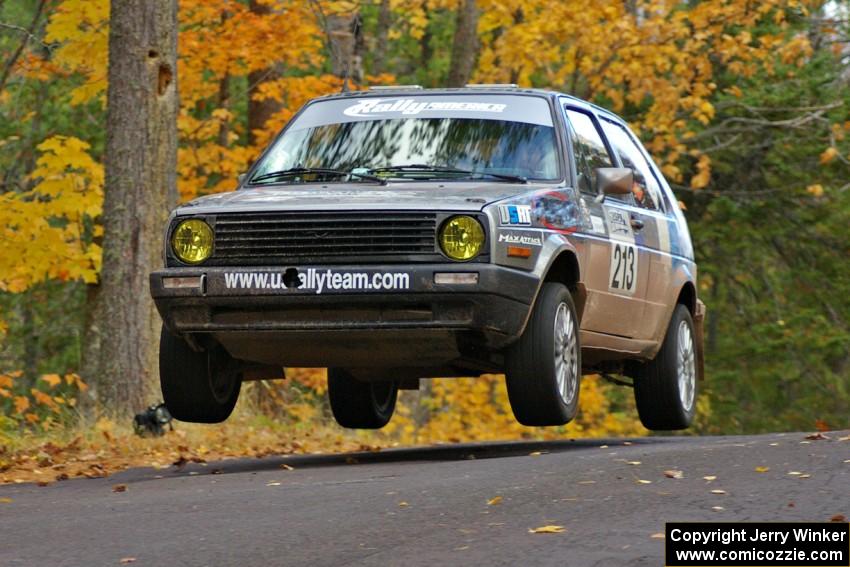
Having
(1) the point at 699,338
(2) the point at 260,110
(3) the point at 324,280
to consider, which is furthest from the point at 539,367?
(2) the point at 260,110

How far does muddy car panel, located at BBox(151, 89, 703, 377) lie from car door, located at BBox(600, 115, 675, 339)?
37.6 inches

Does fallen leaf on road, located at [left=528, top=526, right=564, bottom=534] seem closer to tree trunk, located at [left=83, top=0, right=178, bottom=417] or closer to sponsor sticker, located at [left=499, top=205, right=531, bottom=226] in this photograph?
sponsor sticker, located at [left=499, top=205, right=531, bottom=226]

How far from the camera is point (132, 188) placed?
12758mm

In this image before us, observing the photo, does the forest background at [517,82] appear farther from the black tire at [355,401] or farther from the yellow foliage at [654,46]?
the black tire at [355,401]

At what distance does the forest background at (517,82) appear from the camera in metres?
18.7

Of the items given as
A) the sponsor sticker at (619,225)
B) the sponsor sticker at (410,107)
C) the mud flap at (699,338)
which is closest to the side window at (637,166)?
the sponsor sticker at (619,225)

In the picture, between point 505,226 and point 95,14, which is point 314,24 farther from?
point 505,226

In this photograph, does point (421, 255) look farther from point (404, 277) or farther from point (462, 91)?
point (462, 91)

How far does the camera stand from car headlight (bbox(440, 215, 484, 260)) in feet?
28.2

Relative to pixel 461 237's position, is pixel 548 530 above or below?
below

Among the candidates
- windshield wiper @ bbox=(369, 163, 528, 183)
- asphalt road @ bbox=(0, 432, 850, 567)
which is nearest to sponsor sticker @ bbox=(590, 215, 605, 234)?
windshield wiper @ bbox=(369, 163, 528, 183)

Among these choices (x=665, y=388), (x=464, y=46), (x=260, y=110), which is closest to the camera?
(x=665, y=388)

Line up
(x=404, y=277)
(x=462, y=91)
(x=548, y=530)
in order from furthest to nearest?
(x=462, y=91), (x=404, y=277), (x=548, y=530)

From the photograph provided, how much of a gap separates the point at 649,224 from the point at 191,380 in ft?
11.2
